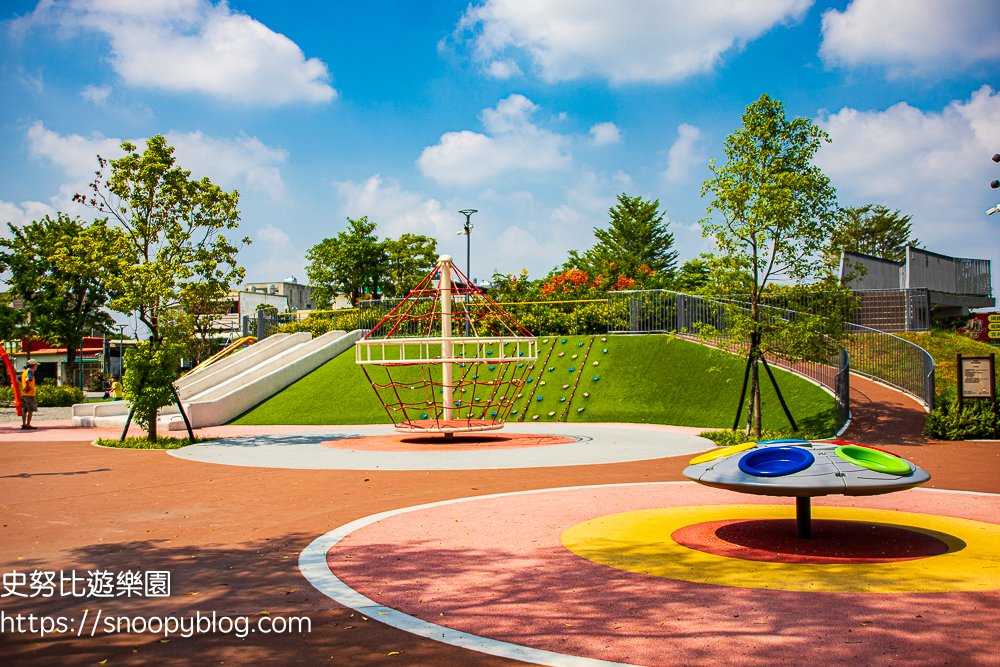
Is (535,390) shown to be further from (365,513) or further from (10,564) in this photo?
(10,564)

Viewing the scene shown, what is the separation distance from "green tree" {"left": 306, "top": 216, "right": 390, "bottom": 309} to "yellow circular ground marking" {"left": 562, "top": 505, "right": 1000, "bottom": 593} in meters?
47.5

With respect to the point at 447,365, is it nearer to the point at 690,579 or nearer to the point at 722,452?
the point at 722,452

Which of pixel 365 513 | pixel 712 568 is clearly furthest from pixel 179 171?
pixel 712 568

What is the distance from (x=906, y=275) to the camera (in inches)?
1013

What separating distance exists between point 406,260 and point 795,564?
48620 millimetres

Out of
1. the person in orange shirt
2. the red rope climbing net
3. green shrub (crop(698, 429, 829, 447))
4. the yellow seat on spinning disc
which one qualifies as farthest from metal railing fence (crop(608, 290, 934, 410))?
the person in orange shirt

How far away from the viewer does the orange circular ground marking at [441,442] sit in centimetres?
1584

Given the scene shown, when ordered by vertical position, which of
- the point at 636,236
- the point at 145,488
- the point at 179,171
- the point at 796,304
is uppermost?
the point at 636,236

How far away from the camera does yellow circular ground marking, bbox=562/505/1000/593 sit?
537 centimetres

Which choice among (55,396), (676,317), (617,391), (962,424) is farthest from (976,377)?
(55,396)

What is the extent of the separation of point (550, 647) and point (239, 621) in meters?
2.10

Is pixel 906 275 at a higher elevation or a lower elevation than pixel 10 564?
higher

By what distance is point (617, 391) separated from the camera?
2209 cm

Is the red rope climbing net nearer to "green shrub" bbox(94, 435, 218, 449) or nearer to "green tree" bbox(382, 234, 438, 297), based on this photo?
"green shrub" bbox(94, 435, 218, 449)
